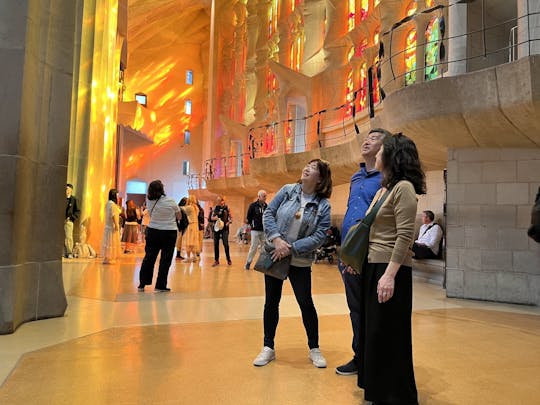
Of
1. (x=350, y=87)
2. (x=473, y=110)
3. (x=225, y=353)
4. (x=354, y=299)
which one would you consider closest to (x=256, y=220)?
(x=473, y=110)

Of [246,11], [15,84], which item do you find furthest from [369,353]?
[246,11]

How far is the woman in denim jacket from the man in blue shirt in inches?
9.3

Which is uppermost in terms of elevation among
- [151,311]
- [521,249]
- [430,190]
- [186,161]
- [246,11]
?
[246,11]

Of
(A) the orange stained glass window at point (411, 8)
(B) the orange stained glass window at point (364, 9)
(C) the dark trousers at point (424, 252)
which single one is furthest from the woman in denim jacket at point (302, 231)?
(B) the orange stained glass window at point (364, 9)

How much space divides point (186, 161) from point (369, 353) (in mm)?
31591

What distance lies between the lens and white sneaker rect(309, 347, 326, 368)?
3.26 meters

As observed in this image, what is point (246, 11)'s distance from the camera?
27781 millimetres

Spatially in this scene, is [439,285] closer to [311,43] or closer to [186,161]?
[311,43]

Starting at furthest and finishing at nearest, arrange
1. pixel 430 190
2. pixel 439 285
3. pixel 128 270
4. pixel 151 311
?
pixel 430 190 < pixel 128 270 < pixel 439 285 < pixel 151 311

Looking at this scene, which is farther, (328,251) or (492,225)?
(328,251)

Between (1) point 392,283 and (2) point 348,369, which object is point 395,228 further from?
(2) point 348,369

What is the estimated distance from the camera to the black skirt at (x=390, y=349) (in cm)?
239

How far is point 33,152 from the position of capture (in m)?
4.34

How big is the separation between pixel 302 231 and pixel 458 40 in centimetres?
543
